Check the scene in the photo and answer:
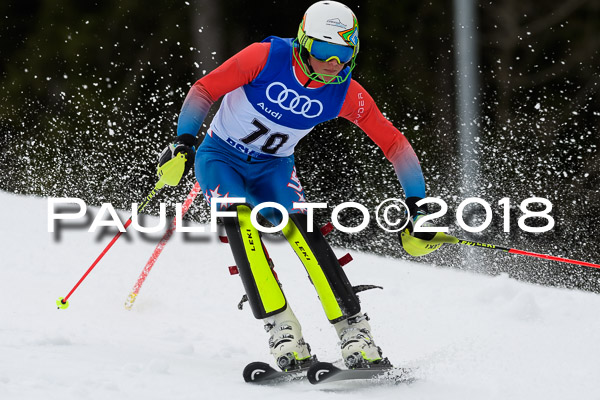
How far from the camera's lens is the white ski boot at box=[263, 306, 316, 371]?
3.04 metres

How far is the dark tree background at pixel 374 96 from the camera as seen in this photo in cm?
1155

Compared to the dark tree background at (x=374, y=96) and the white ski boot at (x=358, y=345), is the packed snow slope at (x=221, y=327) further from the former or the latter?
the dark tree background at (x=374, y=96)

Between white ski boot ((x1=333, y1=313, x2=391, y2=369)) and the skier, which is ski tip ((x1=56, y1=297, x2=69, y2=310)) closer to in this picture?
the skier

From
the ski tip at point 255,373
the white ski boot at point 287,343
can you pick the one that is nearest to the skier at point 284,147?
the white ski boot at point 287,343

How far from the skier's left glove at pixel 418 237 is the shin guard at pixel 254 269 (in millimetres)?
673

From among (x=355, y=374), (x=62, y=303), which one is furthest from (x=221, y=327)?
(x=355, y=374)

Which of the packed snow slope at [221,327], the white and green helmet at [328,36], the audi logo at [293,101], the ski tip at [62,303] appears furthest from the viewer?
the ski tip at [62,303]

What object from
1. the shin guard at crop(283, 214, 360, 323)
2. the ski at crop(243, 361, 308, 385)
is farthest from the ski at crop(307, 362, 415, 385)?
the shin guard at crop(283, 214, 360, 323)

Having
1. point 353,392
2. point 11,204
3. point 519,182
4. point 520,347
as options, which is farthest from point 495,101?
point 353,392

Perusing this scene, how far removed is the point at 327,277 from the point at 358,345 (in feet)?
1.01

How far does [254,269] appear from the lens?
3090 mm

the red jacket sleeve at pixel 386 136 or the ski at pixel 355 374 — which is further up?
the red jacket sleeve at pixel 386 136

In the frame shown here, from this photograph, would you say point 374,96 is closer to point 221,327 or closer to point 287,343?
point 221,327

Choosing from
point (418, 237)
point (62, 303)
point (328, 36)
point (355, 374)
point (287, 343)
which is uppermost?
point (328, 36)
